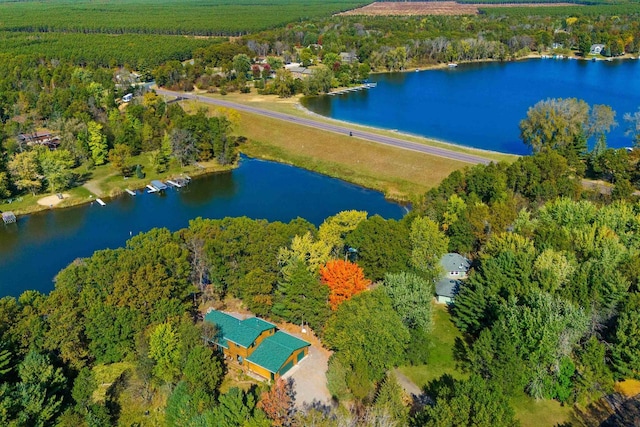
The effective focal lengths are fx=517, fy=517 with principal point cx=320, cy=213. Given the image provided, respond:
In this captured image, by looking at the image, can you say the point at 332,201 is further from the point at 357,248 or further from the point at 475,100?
the point at 475,100

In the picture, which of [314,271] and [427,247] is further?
[427,247]

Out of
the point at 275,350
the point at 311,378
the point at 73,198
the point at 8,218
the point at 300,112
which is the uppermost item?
the point at 300,112

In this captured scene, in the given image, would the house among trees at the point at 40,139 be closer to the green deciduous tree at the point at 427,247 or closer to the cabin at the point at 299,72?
the green deciduous tree at the point at 427,247

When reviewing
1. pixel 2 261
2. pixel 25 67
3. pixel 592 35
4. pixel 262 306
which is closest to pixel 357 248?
pixel 262 306

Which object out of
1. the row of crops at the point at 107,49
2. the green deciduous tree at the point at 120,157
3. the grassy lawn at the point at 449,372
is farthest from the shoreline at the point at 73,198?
the row of crops at the point at 107,49

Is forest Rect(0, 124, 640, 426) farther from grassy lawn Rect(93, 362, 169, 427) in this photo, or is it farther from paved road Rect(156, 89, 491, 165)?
paved road Rect(156, 89, 491, 165)

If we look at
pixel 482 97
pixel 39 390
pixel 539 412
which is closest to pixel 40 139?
pixel 39 390

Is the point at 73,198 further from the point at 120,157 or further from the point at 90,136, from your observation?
the point at 90,136
